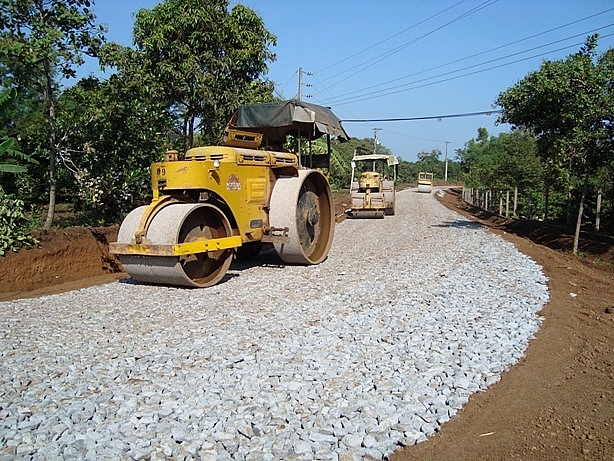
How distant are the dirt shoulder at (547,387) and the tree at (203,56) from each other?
6.04 meters

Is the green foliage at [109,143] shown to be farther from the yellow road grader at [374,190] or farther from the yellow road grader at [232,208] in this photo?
the yellow road grader at [374,190]

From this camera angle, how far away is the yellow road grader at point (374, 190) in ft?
66.9

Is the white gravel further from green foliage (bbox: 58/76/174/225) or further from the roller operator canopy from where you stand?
green foliage (bbox: 58/76/174/225)

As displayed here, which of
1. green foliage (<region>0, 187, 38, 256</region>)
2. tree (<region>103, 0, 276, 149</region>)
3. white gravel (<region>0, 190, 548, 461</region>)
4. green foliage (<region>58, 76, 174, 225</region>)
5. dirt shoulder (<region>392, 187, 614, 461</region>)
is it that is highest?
tree (<region>103, 0, 276, 149</region>)

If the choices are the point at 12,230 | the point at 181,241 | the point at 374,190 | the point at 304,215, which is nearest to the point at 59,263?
the point at 12,230

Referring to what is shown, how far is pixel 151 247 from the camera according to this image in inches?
269

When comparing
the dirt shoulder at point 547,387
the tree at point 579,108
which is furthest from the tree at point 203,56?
the tree at point 579,108

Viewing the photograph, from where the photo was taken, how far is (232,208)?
26.0 ft

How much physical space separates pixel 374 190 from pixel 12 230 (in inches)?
572

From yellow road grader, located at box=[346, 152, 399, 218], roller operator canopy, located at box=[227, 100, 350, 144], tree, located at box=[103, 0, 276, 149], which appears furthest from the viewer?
yellow road grader, located at box=[346, 152, 399, 218]

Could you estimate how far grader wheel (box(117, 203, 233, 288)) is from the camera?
696 cm

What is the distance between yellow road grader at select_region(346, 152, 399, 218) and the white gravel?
12.4 m

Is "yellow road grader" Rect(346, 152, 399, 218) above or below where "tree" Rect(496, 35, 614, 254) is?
below

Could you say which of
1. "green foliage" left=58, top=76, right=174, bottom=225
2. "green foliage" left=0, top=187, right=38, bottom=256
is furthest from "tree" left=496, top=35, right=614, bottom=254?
"green foliage" left=0, top=187, right=38, bottom=256
